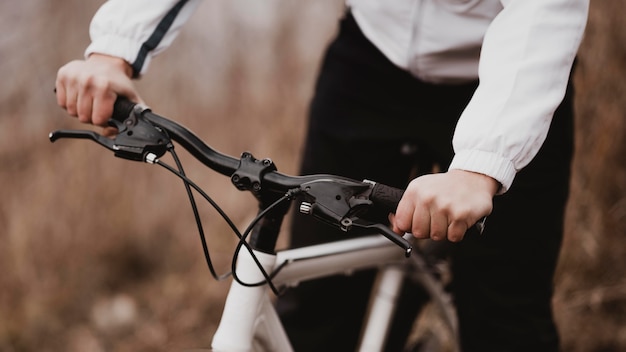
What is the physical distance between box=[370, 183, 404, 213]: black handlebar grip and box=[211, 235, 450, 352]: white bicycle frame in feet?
0.88

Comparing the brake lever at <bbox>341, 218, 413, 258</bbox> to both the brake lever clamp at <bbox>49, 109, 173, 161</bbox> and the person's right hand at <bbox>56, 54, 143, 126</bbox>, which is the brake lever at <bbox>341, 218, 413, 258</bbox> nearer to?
the brake lever clamp at <bbox>49, 109, 173, 161</bbox>

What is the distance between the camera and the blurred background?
2555 mm

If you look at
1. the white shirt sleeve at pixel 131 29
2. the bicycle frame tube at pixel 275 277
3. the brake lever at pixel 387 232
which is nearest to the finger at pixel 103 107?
the white shirt sleeve at pixel 131 29

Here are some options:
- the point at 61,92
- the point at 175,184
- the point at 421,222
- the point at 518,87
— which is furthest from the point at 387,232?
the point at 175,184

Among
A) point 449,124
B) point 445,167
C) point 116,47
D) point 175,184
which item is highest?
point 116,47

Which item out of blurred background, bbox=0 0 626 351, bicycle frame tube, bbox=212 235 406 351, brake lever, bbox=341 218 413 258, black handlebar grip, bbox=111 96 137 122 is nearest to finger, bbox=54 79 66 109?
black handlebar grip, bbox=111 96 137 122

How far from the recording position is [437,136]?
4.77 feet

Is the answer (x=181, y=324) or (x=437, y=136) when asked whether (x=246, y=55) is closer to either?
(x=181, y=324)

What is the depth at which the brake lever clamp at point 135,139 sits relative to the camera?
103 cm

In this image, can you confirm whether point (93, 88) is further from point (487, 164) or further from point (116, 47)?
point (487, 164)

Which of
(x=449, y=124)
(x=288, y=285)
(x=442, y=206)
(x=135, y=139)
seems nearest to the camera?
(x=442, y=206)

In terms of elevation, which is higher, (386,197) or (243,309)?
(386,197)

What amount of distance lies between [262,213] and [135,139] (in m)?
0.26

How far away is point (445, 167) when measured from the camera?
1.48 meters
